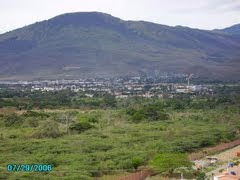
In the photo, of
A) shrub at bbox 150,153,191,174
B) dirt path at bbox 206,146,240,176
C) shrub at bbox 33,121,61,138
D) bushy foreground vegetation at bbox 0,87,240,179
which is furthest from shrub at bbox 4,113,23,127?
shrub at bbox 150,153,191,174

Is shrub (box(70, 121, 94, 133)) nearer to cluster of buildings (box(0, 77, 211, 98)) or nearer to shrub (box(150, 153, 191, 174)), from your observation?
shrub (box(150, 153, 191, 174))

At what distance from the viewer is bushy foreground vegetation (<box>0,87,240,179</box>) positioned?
117 ft

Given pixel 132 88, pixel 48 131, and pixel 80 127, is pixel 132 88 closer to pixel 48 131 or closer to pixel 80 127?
pixel 80 127

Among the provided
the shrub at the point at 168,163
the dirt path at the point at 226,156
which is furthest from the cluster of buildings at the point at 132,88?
the shrub at the point at 168,163

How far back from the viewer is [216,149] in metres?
47.8

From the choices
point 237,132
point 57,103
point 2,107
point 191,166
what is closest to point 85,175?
point 191,166

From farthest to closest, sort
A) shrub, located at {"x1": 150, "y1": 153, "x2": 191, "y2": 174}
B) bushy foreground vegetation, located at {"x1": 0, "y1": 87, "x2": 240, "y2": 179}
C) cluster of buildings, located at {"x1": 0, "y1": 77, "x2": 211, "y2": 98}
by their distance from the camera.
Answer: cluster of buildings, located at {"x1": 0, "y1": 77, "x2": 211, "y2": 98} → bushy foreground vegetation, located at {"x1": 0, "y1": 87, "x2": 240, "y2": 179} → shrub, located at {"x1": 150, "y1": 153, "x2": 191, "y2": 174}

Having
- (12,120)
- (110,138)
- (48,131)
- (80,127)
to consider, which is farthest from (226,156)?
(12,120)

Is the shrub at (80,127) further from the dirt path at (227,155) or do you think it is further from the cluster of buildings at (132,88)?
the cluster of buildings at (132,88)

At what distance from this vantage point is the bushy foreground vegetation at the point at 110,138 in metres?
35.5

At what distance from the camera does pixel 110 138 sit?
47.6 m

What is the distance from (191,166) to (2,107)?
122 feet

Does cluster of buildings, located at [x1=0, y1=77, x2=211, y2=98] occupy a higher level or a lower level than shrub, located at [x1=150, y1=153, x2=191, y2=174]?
lower

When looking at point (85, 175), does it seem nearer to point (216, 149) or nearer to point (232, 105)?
point (216, 149)
